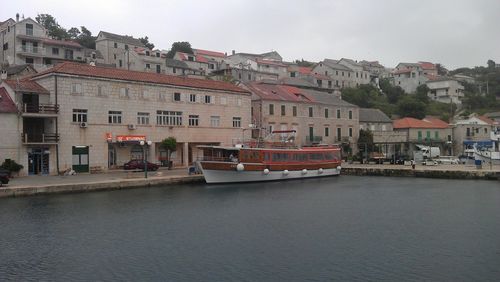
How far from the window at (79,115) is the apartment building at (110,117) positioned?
0.08 metres

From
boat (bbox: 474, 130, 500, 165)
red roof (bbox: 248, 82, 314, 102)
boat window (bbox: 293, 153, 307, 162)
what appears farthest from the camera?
red roof (bbox: 248, 82, 314, 102)

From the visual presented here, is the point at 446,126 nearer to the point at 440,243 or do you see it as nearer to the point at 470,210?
the point at 470,210

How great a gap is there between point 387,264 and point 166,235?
32.3 ft

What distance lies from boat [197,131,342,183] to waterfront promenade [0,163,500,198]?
184 centimetres

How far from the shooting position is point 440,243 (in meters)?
19.6

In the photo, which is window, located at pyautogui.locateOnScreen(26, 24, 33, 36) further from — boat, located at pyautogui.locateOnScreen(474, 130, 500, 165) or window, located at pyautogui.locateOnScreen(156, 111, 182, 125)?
boat, located at pyautogui.locateOnScreen(474, 130, 500, 165)

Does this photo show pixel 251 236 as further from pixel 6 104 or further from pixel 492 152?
pixel 492 152

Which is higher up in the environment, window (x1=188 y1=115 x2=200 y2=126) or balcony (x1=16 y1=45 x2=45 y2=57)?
balcony (x1=16 y1=45 x2=45 y2=57)

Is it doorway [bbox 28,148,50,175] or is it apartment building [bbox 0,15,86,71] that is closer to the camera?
doorway [bbox 28,148,50,175]

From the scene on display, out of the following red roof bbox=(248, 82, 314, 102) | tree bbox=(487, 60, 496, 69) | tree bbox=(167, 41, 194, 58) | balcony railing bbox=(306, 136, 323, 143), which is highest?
tree bbox=(487, 60, 496, 69)

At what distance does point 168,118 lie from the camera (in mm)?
48562

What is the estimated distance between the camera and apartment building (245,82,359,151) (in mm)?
58000

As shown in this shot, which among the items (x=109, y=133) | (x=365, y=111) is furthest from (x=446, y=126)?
(x=109, y=133)

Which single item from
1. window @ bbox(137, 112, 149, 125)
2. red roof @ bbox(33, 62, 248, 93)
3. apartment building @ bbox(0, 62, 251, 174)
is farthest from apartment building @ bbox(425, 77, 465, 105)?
window @ bbox(137, 112, 149, 125)
